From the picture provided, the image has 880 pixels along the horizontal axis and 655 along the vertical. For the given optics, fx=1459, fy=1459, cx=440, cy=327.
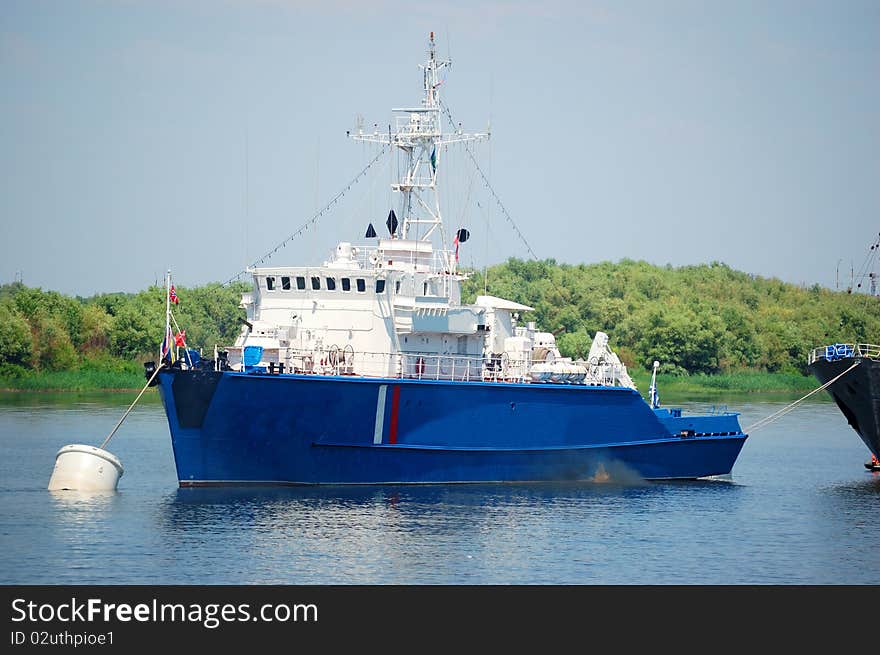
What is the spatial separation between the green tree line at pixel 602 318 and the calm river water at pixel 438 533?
26927mm

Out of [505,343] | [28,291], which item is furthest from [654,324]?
[505,343]

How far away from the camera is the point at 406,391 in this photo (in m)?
29.0

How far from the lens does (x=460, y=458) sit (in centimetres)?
3017

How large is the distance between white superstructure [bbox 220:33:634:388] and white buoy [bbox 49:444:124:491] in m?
3.45

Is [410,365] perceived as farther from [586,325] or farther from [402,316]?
[586,325]

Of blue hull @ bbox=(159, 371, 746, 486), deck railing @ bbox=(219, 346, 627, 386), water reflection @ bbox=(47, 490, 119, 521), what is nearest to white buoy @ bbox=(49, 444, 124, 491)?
water reflection @ bbox=(47, 490, 119, 521)

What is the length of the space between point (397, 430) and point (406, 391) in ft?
2.73

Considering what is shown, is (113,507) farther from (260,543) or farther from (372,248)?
(372,248)

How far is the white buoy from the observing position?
93.2 ft

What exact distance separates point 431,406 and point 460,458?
147 centimetres

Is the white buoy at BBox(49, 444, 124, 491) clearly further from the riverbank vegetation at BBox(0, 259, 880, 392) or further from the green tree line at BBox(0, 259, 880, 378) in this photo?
the green tree line at BBox(0, 259, 880, 378)

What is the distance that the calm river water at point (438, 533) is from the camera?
74.7 ft

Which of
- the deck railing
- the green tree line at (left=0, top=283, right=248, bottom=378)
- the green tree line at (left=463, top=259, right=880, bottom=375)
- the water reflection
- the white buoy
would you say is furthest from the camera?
the green tree line at (left=463, top=259, right=880, bottom=375)
